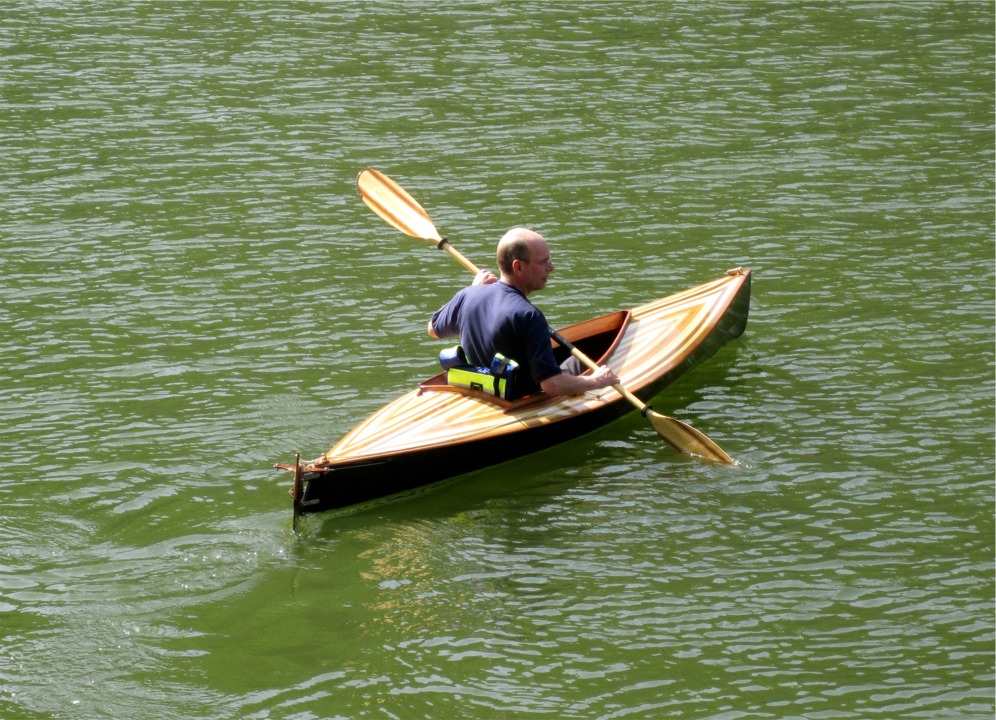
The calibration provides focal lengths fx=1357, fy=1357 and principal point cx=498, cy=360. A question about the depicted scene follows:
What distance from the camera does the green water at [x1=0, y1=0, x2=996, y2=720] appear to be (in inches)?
262

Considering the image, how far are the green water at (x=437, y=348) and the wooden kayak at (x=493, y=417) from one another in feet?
0.65

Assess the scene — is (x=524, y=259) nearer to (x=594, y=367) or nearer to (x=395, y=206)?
(x=594, y=367)

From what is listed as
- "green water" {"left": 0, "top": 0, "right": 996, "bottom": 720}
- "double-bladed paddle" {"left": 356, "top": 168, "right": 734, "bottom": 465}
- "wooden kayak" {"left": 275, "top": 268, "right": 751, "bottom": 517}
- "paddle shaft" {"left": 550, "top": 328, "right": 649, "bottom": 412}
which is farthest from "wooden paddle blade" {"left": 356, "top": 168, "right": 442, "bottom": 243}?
"paddle shaft" {"left": 550, "top": 328, "right": 649, "bottom": 412}

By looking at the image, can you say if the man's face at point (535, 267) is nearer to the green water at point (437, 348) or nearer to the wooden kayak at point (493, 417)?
the wooden kayak at point (493, 417)

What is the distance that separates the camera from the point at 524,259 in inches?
328

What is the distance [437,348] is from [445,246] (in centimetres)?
79

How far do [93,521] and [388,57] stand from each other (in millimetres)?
11126

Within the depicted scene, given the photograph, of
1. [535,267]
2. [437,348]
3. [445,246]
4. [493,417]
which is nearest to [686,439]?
[493,417]

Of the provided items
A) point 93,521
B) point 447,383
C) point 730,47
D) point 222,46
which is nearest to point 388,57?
point 222,46

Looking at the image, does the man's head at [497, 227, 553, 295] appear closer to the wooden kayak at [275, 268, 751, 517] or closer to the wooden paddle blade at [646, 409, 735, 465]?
the wooden kayak at [275, 268, 751, 517]

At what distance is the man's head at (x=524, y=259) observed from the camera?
8281 mm

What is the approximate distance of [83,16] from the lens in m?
19.4

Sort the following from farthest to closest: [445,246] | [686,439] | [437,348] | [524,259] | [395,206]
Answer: [395,206] → [437,348] → [445,246] → [686,439] → [524,259]

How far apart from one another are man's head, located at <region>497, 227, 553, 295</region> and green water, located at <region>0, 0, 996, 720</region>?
3.89ft
